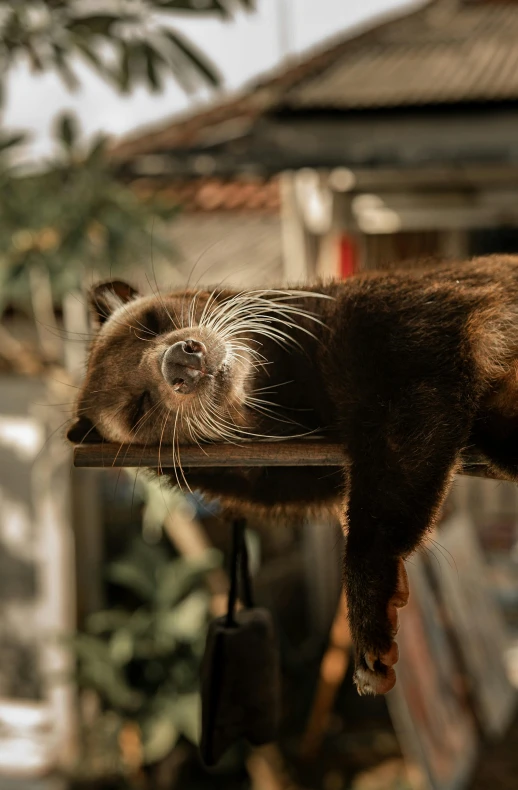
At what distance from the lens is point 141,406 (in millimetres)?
1603

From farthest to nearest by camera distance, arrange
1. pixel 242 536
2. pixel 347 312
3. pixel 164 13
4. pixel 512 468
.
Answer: pixel 164 13, pixel 242 536, pixel 347 312, pixel 512 468

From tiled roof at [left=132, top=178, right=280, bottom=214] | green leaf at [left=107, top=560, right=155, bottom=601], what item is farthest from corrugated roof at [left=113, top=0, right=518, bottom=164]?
green leaf at [left=107, top=560, right=155, bottom=601]

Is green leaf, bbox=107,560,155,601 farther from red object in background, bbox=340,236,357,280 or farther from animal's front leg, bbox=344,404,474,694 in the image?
animal's front leg, bbox=344,404,474,694

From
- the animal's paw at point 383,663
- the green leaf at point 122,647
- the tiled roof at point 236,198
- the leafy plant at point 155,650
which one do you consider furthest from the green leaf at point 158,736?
the tiled roof at point 236,198

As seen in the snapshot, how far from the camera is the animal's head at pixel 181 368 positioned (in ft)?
4.91

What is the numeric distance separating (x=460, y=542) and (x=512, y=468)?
3.13 meters

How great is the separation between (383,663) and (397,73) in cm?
400

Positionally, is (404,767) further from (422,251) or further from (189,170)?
(189,170)

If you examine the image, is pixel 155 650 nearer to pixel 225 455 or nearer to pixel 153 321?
pixel 153 321

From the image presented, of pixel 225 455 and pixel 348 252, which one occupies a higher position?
pixel 225 455

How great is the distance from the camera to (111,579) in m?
5.82

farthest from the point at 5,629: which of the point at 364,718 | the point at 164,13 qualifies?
the point at 164,13

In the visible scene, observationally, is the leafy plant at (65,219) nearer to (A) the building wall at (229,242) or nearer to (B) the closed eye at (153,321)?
(A) the building wall at (229,242)

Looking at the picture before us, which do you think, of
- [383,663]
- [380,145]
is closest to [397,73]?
[380,145]
